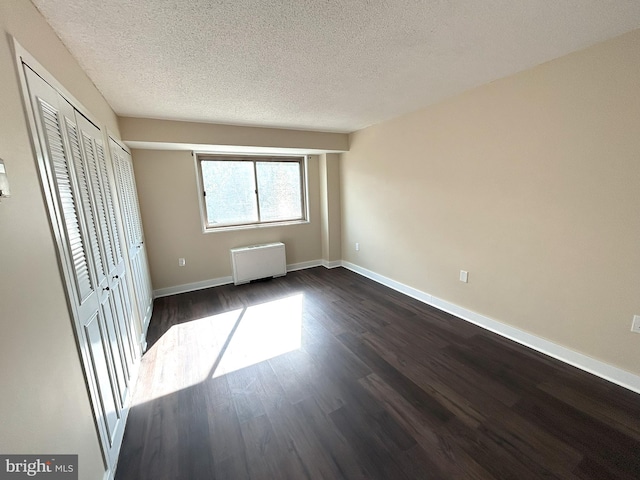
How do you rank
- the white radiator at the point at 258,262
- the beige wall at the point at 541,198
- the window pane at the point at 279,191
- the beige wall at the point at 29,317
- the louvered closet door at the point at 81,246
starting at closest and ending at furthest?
the beige wall at the point at 29,317 → the louvered closet door at the point at 81,246 → the beige wall at the point at 541,198 → the white radiator at the point at 258,262 → the window pane at the point at 279,191

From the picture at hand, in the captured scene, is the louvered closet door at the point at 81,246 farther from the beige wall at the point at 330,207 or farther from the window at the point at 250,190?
the beige wall at the point at 330,207

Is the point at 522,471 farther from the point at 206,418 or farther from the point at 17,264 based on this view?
the point at 17,264

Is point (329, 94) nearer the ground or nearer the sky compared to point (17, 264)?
nearer the sky

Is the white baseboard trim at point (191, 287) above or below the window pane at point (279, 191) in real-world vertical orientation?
below

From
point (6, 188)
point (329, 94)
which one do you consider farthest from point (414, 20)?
point (6, 188)

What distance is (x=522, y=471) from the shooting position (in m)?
1.30

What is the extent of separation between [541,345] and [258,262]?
3.52 m

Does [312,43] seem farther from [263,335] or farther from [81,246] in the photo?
[263,335]

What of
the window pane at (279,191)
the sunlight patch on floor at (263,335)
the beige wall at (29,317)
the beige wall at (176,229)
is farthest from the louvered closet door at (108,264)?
the window pane at (279,191)

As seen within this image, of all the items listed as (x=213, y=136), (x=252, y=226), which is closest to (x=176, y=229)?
(x=252, y=226)

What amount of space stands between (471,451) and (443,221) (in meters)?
2.08

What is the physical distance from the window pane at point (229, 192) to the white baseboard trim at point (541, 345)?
2763mm

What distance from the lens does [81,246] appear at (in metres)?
1.29

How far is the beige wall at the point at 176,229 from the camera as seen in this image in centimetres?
345
